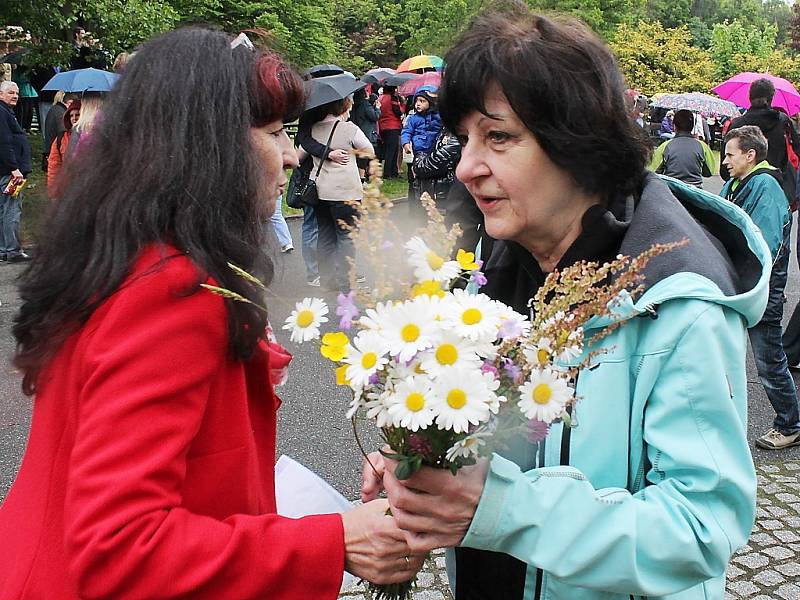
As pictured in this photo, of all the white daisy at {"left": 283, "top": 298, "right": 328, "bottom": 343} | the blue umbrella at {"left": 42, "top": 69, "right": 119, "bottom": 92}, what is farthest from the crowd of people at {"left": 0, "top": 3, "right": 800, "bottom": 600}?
the blue umbrella at {"left": 42, "top": 69, "right": 119, "bottom": 92}

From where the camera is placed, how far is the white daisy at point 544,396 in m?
1.14

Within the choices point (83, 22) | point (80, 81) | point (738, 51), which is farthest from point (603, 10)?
point (80, 81)

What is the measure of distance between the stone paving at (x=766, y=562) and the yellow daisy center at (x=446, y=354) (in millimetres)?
2059

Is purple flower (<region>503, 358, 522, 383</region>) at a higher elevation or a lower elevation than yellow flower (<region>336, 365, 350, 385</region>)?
higher

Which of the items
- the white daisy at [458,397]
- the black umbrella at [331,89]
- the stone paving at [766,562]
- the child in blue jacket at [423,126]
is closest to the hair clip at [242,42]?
the white daisy at [458,397]

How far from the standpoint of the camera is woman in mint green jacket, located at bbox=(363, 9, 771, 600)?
1310 millimetres

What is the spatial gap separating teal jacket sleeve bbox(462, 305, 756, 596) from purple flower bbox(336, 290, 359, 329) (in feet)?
1.09

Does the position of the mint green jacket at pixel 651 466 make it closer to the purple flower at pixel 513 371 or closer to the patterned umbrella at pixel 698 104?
the purple flower at pixel 513 371

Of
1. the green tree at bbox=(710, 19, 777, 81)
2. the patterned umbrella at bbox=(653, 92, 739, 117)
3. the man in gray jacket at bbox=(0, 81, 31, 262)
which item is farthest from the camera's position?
the green tree at bbox=(710, 19, 777, 81)

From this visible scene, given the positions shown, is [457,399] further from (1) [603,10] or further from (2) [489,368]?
(1) [603,10]

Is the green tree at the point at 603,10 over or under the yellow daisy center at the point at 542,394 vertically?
under

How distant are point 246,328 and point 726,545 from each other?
0.89m

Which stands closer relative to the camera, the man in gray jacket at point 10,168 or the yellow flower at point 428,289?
the yellow flower at point 428,289

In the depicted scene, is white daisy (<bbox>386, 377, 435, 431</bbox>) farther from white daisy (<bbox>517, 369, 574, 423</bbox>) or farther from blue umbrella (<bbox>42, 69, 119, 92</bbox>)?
blue umbrella (<bbox>42, 69, 119, 92</bbox>)
